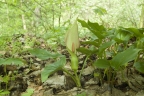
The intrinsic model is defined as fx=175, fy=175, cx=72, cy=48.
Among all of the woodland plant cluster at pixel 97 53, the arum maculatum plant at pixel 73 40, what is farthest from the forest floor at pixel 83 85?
the arum maculatum plant at pixel 73 40

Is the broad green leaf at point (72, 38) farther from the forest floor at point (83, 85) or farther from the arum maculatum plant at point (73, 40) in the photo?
the forest floor at point (83, 85)

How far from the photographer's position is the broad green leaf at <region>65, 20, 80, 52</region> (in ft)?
3.47

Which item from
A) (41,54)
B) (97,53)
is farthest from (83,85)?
(41,54)

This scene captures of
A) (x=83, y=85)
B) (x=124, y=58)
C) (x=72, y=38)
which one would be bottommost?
(x=83, y=85)

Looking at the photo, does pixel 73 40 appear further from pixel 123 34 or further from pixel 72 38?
pixel 123 34

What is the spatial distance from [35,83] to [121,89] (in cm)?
62

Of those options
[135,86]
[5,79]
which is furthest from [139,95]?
[5,79]

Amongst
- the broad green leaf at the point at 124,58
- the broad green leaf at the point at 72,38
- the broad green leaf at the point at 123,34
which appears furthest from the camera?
the broad green leaf at the point at 123,34

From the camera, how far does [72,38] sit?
1.08 meters

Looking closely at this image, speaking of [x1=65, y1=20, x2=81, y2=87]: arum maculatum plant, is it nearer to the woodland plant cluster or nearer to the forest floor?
the woodland plant cluster

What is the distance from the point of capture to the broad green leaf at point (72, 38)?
1059 mm

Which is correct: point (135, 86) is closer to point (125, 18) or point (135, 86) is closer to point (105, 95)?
point (105, 95)

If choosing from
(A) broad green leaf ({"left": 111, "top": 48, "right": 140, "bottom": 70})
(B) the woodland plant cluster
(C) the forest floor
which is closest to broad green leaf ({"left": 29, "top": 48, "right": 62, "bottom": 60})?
(B) the woodland plant cluster

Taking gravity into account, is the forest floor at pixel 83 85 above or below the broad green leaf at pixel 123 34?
below
